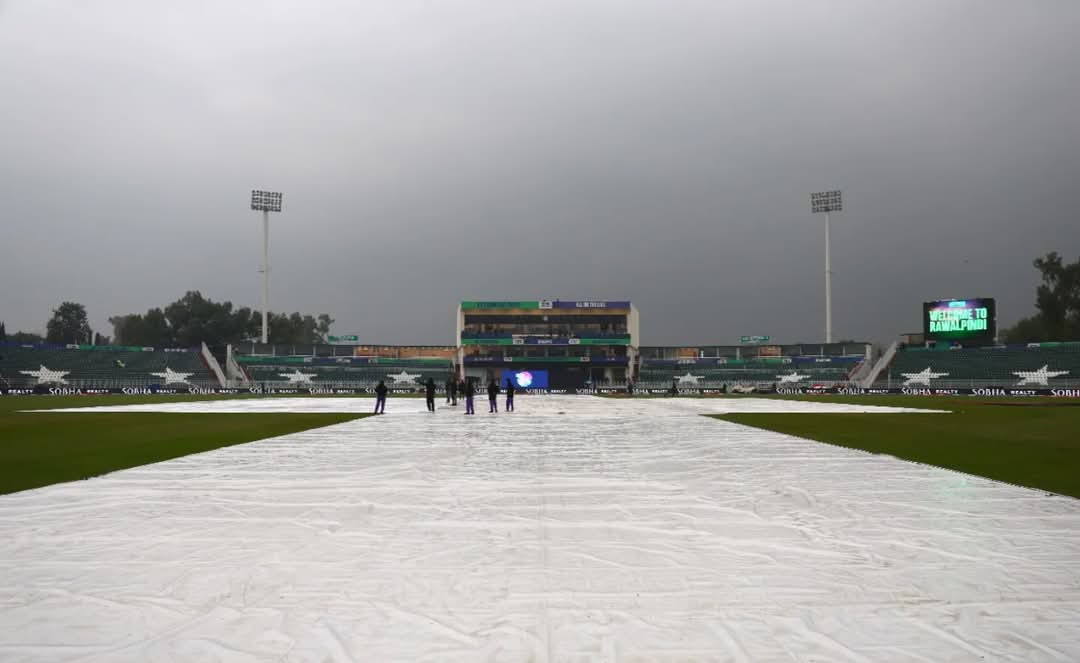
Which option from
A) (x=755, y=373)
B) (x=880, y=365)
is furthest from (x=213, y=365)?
(x=880, y=365)

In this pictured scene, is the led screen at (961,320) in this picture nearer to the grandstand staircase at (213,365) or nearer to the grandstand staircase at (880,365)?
the grandstand staircase at (880,365)

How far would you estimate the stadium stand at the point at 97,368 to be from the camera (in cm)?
7556

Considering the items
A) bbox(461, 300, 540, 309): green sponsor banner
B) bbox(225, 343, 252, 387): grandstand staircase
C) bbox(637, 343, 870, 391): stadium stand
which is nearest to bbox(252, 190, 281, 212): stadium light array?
bbox(225, 343, 252, 387): grandstand staircase

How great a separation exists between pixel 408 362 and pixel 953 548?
314 ft

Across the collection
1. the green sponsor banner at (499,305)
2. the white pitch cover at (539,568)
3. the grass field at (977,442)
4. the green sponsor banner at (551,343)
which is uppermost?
the green sponsor banner at (499,305)

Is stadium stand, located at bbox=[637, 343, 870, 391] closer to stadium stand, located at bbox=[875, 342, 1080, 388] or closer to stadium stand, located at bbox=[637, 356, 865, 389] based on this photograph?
stadium stand, located at bbox=[637, 356, 865, 389]

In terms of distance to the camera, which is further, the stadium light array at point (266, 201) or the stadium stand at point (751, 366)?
the stadium light array at point (266, 201)

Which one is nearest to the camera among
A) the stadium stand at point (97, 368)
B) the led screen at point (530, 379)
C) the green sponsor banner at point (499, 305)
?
the stadium stand at point (97, 368)

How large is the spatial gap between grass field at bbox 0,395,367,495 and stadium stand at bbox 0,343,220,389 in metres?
57.2

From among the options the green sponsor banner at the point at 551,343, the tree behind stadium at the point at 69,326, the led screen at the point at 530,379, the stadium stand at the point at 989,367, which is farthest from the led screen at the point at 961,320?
the tree behind stadium at the point at 69,326

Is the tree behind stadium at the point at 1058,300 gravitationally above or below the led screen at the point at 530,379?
above

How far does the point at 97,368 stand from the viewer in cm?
7994

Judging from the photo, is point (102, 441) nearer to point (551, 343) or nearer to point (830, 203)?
point (551, 343)

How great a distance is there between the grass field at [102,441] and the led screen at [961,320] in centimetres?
7860
